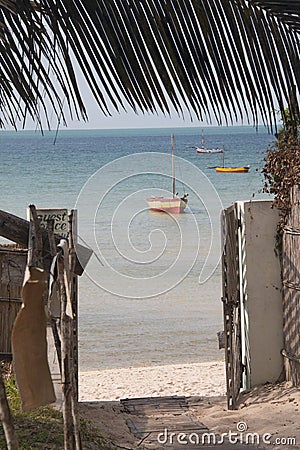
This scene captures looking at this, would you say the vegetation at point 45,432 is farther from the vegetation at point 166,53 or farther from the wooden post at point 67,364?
the vegetation at point 166,53

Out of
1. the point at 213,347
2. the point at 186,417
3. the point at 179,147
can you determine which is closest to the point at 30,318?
the point at 186,417

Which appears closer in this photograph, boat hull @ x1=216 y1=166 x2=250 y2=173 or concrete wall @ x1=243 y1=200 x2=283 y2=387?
concrete wall @ x1=243 y1=200 x2=283 y2=387

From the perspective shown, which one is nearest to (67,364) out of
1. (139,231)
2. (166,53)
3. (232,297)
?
(166,53)

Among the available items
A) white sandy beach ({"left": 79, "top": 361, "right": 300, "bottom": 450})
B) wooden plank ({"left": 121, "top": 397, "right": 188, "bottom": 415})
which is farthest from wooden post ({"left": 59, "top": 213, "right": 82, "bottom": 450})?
wooden plank ({"left": 121, "top": 397, "right": 188, "bottom": 415})

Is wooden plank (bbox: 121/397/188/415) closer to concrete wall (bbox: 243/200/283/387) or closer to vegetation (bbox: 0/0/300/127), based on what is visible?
concrete wall (bbox: 243/200/283/387)

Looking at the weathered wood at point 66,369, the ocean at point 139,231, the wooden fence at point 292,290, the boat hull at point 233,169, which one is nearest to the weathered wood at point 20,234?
the ocean at point 139,231

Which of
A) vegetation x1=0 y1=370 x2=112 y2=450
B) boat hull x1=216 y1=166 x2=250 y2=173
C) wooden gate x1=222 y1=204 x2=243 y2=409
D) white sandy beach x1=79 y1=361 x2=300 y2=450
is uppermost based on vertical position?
boat hull x1=216 y1=166 x2=250 y2=173

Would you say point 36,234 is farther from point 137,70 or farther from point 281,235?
point 281,235

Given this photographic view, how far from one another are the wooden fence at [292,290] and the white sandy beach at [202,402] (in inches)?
7.1

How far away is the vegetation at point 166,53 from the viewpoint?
123 centimetres

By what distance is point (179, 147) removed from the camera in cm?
3569

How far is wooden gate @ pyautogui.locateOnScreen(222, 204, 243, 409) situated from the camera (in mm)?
5051

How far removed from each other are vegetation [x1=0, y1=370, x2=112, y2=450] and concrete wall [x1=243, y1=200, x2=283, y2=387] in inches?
52.7

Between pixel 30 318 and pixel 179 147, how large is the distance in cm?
3488
